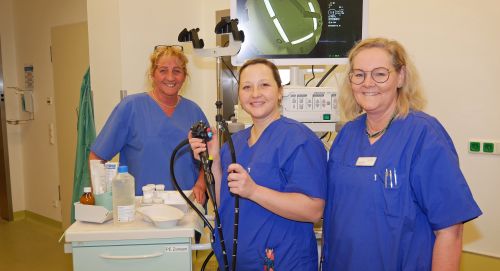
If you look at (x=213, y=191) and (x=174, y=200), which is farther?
(x=174, y=200)

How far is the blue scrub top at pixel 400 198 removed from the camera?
1.07 meters

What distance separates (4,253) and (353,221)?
3.25 m

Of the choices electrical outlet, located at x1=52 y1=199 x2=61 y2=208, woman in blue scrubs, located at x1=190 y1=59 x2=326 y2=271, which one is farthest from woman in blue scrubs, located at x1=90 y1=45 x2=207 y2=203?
electrical outlet, located at x1=52 y1=199 x2=61 y2=208

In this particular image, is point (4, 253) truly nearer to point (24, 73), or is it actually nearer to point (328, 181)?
point (24, 73)

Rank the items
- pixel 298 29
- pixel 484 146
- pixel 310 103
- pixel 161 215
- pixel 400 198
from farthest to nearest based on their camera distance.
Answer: pixel 484 146 < pixel 298 29 < pixel 310 103 < pixel 161 215 < pixel 400 198

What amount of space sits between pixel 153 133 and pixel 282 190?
34.8 inches

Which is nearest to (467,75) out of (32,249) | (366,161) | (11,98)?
(366,161)

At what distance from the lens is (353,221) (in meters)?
1.20

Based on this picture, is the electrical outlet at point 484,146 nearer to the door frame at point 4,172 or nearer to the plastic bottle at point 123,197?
the plastic bottle at point 123,197

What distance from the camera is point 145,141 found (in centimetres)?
191

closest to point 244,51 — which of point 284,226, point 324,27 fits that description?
point 324,27

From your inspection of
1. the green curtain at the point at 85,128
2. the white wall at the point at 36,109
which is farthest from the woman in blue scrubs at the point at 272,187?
the white wall at the point at 36,109

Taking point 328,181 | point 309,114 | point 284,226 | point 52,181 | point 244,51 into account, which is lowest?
point 52,181

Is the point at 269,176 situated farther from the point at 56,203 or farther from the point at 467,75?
the point at 56,203
